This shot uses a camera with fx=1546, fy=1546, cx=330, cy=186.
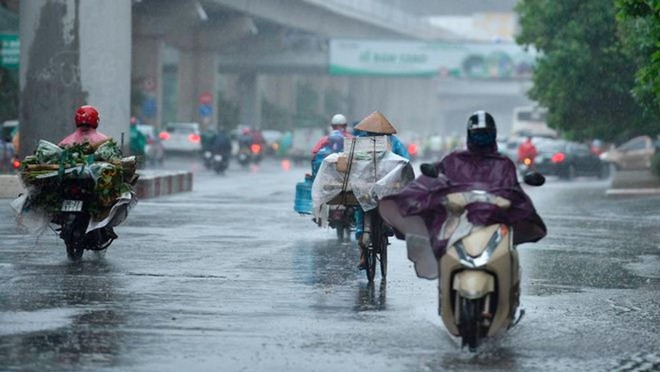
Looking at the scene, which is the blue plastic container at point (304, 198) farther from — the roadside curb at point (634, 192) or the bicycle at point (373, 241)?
the roadside curb at point (634, 192)

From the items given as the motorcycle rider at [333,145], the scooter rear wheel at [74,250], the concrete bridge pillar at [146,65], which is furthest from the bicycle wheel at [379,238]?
the concrete bridge pillar at [146,65]

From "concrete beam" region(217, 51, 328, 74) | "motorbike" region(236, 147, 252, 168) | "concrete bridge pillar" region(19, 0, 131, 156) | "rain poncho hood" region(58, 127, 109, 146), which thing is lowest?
"motorbike" region(236, 147, 252, 168)

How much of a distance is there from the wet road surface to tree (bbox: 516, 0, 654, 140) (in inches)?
718

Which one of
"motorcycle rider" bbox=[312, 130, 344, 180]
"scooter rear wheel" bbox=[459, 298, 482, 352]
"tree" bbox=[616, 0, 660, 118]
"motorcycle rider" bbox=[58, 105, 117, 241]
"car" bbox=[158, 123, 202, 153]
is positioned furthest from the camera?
"car" bbox=[158, 123, 202, 153]

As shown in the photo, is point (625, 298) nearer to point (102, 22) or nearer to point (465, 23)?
point (102, 22)

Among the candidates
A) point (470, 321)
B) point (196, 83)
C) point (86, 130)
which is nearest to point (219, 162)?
point (196, 83)

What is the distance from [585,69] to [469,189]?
96.1 ft

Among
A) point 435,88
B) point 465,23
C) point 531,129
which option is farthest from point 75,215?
point 465,23

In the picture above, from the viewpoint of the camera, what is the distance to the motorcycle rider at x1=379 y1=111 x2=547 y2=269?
32.8ft

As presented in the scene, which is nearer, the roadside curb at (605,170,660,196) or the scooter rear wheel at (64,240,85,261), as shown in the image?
the scooter rear wheel at (64,240,85,261)

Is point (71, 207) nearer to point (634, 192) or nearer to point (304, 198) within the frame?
point (304, 198)

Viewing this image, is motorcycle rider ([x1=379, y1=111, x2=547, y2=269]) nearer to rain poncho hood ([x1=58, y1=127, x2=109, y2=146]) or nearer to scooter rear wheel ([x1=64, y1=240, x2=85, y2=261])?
scooter rear wheel ([x1=64, y1=240, x2=85, y2=261])

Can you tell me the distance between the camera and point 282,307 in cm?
1179

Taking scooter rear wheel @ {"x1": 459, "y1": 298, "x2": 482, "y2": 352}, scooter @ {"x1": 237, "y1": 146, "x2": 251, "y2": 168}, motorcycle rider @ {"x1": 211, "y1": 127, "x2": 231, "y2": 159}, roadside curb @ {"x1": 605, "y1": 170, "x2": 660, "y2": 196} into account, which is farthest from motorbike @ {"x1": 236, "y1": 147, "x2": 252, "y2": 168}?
scooter rear wheel @ {"x1": 459, "y1": 298, "x2": 482, "y2": 352}
